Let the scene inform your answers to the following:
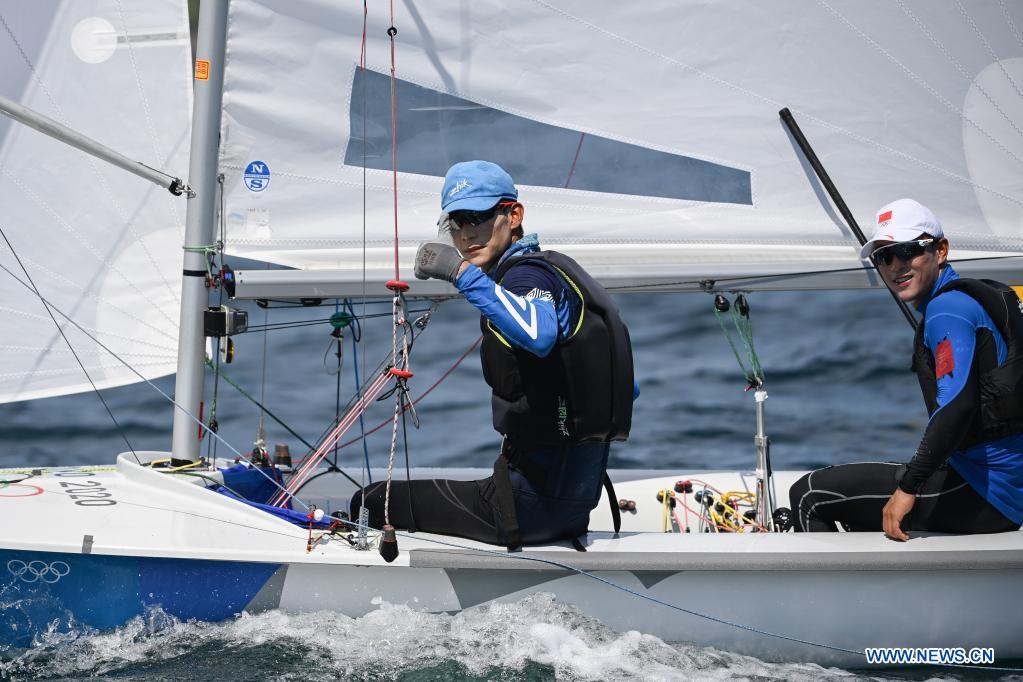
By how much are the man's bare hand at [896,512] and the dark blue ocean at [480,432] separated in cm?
34

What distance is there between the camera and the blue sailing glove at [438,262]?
2561mm

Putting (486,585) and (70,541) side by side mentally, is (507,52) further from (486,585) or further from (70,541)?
(70,541)

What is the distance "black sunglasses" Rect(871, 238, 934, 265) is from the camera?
2889 millimetres

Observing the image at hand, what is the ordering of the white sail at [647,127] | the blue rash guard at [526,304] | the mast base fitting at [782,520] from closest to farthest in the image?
1. the blue rash guard at [526,304]
2. the mast base fitting at [782,520]
3. the white sail at [647,127]

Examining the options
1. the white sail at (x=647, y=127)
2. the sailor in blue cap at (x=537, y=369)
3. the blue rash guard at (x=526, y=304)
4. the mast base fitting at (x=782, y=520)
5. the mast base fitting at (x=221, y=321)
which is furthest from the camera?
the white sail at (x=647, y=127)

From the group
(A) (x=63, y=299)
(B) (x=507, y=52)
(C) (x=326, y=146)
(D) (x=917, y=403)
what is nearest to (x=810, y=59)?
(B) (x=507, y=52)

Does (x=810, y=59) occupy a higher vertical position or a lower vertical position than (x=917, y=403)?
higher

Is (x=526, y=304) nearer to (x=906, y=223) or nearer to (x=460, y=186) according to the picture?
(x=460, y=186)

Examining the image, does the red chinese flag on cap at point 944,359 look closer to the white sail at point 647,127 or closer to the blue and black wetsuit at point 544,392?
the blue and black wetsuit at point 544,392

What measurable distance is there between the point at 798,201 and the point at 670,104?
0.50 meters

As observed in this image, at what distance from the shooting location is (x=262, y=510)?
3.04m

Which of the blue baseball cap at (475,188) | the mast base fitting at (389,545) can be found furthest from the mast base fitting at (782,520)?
the blue baseball cap at (475,188)

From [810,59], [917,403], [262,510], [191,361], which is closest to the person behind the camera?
[262,510]

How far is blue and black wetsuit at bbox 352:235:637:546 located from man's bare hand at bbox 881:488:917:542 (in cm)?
68
